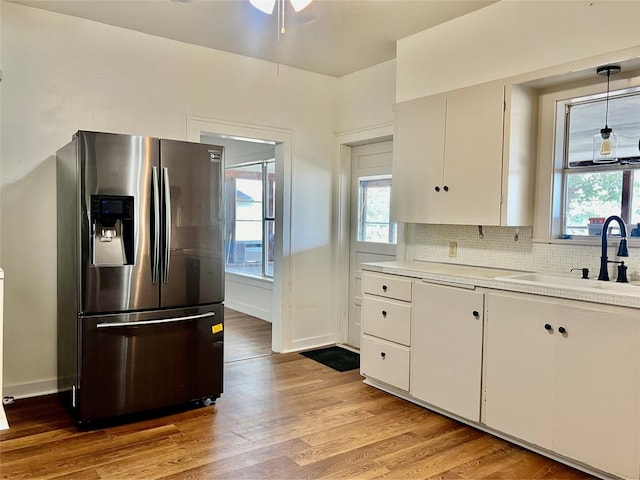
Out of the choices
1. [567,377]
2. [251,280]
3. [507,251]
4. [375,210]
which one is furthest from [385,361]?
[251,280]

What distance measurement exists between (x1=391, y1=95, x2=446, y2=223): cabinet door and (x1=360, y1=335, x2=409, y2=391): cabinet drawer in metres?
0.90

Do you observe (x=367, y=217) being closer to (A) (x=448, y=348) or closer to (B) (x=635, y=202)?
(A) (x=448, y=348)

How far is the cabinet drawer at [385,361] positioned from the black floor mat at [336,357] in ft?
1.62

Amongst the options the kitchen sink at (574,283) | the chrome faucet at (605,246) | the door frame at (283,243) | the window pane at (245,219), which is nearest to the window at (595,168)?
the chrome faucet at (605,246)

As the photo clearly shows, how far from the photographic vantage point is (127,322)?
2.84 meters

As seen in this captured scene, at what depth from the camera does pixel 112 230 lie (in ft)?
9.31

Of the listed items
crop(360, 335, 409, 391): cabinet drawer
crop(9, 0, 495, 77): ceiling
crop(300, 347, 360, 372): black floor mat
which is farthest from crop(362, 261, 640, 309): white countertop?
crop(9, 0, 495, 77): ceiling

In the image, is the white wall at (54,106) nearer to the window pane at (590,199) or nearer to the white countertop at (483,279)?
the white countertop at (483,279)

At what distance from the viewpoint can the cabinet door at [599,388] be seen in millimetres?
2158

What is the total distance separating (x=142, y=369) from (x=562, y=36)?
10.2ft

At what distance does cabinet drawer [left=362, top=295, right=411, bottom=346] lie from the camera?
323 cm

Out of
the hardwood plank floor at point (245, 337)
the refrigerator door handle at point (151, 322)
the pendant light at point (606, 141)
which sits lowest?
the hardwood plank floor at point (245, 337)

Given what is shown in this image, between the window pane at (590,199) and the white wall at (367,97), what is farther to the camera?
the white wall at (367,97)

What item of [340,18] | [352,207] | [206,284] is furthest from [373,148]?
[206,284]
